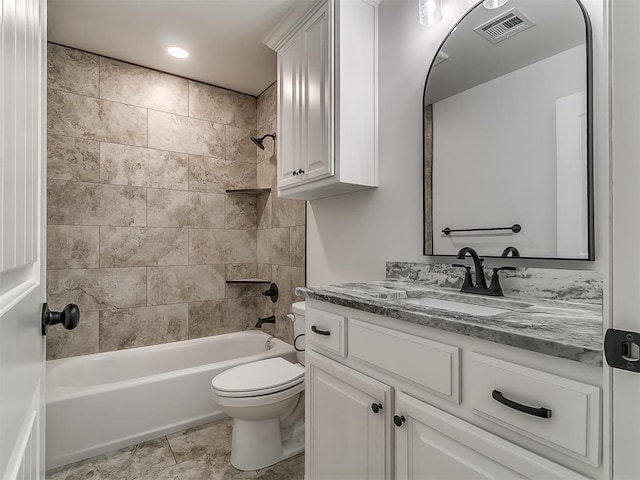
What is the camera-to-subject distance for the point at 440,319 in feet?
3.00

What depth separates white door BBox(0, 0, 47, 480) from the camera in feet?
1.47

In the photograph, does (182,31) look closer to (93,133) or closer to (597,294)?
(93,133)

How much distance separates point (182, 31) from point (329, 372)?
227cm

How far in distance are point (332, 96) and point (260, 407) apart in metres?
1.62

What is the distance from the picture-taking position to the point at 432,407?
0.96 meters

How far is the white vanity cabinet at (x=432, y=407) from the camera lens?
2.29ft

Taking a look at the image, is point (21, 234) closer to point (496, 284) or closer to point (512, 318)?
point (512, 318)

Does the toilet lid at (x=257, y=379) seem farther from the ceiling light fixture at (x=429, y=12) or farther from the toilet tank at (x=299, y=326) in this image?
the ceiling light fixture at (x=429, y=12)

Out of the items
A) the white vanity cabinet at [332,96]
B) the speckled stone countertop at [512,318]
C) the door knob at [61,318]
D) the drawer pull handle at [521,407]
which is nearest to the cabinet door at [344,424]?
the speckled stone countertop at [512,318]

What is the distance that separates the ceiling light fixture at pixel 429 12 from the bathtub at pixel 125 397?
2189 mm

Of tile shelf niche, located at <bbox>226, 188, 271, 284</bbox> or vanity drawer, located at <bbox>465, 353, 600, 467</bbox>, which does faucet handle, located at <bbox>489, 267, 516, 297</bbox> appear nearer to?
vanity drawer, located at <bbox>465, 353, 600, 467</bbox>

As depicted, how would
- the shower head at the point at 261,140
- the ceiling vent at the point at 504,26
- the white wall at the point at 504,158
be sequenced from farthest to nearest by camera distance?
the shower head at the point at 261,140, the ceiling vent at the point at 504,26, the white wall at the point at 504,158

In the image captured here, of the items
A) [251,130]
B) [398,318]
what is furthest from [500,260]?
[251,130]

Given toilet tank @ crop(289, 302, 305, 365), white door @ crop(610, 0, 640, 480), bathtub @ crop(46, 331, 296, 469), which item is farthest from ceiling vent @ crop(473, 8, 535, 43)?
bathtub @ crop(46, 331, 296, 469)
